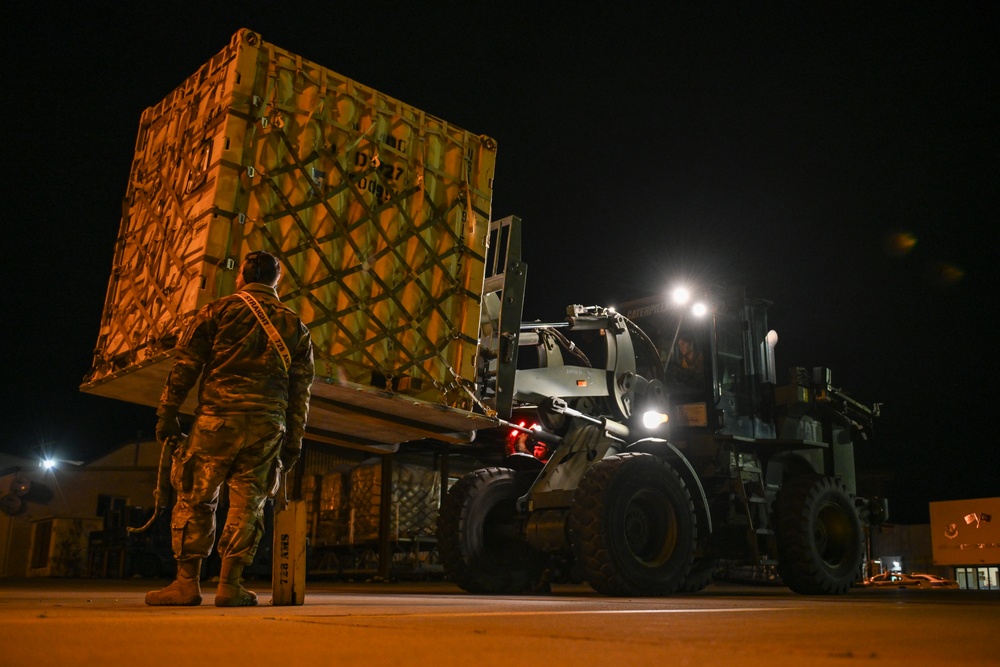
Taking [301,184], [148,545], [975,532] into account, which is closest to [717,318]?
[301,184]

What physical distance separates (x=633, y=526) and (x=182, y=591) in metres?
4.89

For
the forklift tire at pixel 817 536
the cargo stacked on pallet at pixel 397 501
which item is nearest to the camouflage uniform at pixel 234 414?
the forklift tire at pixel 817 536

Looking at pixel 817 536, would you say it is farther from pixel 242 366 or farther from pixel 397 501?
pixel 397 501

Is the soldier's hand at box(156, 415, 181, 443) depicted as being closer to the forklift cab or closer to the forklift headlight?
the forklift headlight

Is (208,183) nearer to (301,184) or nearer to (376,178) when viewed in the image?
(301,184)

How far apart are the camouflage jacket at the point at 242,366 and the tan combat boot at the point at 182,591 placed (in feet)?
2.85

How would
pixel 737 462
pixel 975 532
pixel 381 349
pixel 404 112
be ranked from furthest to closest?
1. pixel 975 532
2. pixel 737 462
3. pixel 404 112
4. pixel 381 349

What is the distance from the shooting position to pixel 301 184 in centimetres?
698

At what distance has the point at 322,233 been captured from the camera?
704cm

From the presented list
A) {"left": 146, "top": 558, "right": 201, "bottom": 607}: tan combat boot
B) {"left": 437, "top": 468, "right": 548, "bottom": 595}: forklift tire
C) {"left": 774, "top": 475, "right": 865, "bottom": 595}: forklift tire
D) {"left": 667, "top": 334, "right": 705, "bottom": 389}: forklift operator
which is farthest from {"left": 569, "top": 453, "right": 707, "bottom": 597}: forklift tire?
{"left": 146, "top": 558, "right": 201, "bottom": 607}: tan combat boot

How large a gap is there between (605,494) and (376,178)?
3469mm

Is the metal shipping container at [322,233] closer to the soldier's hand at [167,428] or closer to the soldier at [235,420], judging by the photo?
the soldier at [235,420]

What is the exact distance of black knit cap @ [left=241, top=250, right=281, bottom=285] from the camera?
5551 millimetres

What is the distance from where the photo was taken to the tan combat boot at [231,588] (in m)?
4.91
